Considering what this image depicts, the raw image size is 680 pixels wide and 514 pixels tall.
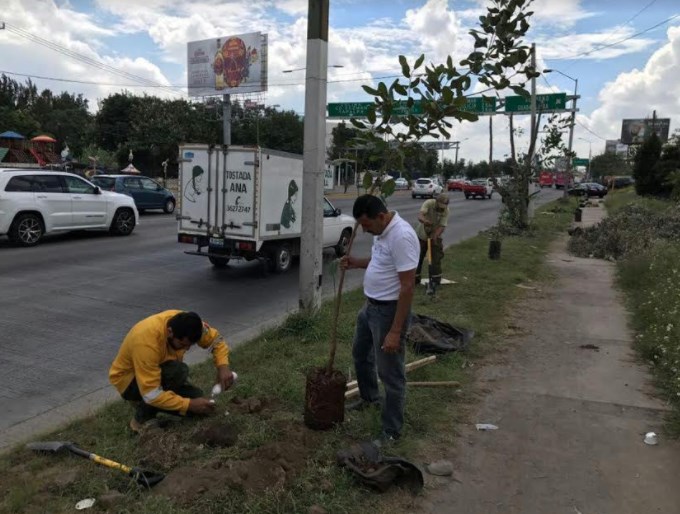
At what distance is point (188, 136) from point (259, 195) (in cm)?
4357

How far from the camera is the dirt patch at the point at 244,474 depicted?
129 inches

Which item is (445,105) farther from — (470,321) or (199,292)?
(199,292)

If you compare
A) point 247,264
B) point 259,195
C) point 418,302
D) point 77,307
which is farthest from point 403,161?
point 247,264

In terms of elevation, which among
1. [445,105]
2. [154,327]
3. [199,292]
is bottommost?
[199,292]

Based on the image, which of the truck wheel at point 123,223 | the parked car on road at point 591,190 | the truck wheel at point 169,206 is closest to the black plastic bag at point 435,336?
the truck wheel at point 123,223

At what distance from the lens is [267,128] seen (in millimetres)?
60688

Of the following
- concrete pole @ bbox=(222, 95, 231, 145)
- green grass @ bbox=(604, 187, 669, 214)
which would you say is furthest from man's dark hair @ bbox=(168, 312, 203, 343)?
concrete pole @ bbox=(222, 95, 231, 145)

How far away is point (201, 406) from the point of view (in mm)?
4195

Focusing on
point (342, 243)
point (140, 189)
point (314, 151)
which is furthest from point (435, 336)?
point (140, 189)

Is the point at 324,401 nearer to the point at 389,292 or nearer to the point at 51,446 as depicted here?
the point at 389,292

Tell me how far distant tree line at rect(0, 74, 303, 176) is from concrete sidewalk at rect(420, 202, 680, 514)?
3880 centimetres

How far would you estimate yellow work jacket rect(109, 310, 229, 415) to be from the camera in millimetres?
3961

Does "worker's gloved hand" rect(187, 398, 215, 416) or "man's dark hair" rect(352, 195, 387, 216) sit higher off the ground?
"man's dark hair" rect(352, 195, 387, 216)

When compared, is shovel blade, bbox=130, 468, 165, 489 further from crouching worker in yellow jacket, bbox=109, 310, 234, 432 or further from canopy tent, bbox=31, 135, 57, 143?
canopy tent, bbox=31, 135, 57, 143
